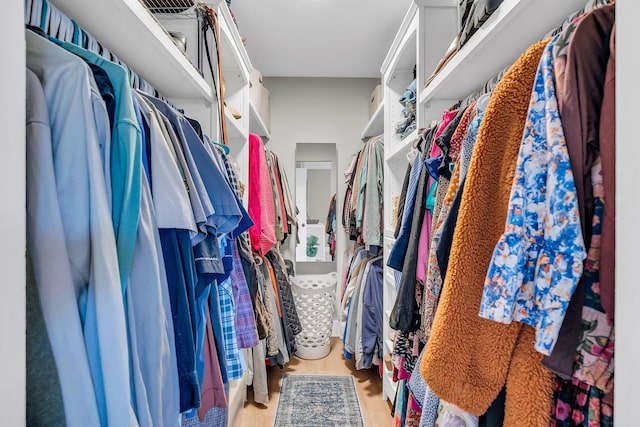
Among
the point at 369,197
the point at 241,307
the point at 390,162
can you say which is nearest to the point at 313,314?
the point at 369,197

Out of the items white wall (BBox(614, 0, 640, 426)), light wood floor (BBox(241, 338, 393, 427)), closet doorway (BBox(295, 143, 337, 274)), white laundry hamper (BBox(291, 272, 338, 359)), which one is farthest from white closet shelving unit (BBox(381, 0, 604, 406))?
closet doorway (BBox(295, 143, 337, 274))

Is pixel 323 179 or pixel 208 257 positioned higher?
pixel 323 179

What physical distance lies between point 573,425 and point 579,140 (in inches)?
16.4

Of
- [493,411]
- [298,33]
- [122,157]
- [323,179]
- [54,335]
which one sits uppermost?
[298,33]

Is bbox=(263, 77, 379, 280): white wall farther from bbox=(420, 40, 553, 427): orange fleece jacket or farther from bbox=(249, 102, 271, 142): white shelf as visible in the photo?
bbox=(420, 40, 553, 427): orange fleece jacket

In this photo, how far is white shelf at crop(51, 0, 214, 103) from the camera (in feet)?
2.43

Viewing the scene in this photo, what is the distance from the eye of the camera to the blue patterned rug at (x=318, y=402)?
1.77 m

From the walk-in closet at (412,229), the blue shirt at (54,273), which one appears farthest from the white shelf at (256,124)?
A: the blue shirt at (54,273)

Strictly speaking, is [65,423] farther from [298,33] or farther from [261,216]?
[298,33]

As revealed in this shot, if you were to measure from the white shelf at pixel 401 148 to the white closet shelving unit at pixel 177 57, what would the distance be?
798mm

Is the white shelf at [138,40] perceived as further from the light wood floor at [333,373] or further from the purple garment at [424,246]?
the light wood floor at [333,373]

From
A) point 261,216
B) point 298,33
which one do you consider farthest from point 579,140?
point 298,33

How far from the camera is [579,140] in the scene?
47cm

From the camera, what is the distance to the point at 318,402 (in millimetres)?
1954
